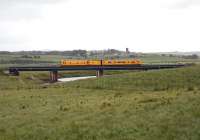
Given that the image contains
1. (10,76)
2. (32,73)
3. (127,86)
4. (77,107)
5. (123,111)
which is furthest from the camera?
(32,73)

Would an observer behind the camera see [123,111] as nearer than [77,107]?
Yes

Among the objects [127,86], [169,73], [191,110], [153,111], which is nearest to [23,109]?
[153,111]

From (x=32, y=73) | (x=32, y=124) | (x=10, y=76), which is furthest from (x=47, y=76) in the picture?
(x=32, y=124)

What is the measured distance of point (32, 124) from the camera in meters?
20.9

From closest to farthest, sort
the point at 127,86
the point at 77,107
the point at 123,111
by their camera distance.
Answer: the point at 123,111 < the point at 77,107 < the point at 127,86

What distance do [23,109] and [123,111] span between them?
8.50m

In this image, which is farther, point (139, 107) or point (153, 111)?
point (139, 107)

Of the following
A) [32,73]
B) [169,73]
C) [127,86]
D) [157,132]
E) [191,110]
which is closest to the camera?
[157,132]

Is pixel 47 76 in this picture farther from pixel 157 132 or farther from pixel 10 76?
pixel 157 132

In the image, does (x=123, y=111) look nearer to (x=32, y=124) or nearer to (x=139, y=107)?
(x=139, y=107)

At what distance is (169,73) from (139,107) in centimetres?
3677

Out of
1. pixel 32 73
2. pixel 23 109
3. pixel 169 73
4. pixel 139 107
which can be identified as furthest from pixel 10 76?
pixel 139 107

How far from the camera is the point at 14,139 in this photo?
57.3ft

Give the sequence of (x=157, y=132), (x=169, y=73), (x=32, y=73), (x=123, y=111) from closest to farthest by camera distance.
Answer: (x=157, y=132)
(x=123, y=111)
(x=169, y=73)
(x=32, y=73)
